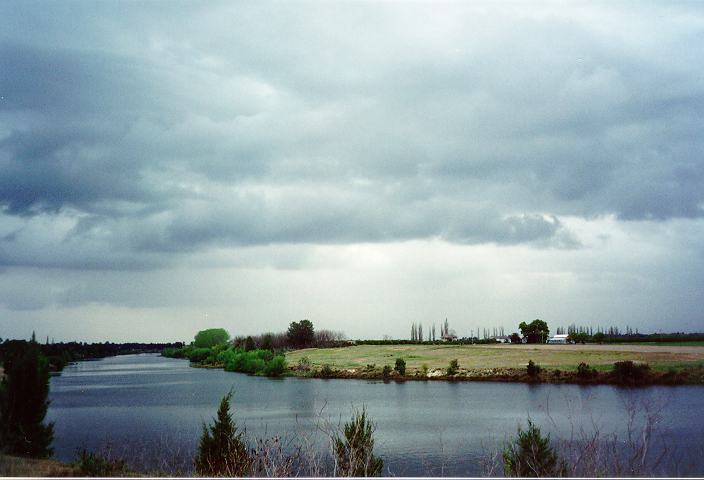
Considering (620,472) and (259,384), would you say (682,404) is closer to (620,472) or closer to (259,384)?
(620,472)

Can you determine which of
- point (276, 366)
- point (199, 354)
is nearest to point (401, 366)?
point (276, 366)

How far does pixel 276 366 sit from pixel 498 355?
1873 cm

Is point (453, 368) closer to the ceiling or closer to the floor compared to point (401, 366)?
closer to the ceiling

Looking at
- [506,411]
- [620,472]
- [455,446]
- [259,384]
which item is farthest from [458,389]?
[620,472]

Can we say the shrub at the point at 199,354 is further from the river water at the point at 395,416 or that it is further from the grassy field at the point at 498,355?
the river water at the point at 395,416

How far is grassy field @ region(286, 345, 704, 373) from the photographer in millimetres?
25109

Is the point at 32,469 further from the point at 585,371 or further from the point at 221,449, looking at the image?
the point at 585,371

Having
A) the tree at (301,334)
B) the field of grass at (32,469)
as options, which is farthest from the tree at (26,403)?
the tree at (301,334)

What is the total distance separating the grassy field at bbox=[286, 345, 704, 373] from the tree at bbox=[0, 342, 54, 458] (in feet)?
76.4

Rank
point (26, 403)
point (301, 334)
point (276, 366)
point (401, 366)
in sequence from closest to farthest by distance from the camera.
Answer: point (26, 403) → point (301, 334) → point (401, 366) → point (276, 366)

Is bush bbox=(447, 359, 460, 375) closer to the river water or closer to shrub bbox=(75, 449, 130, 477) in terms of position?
the river water

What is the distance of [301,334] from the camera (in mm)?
42594

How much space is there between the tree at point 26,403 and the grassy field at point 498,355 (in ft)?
76.4

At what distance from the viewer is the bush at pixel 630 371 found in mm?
26344
